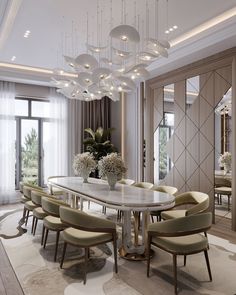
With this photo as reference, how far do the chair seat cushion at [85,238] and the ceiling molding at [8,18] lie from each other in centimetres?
302

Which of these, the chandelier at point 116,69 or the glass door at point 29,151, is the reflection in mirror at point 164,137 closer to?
the chandelier at point 116,69

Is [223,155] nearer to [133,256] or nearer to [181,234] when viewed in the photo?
[133,256]

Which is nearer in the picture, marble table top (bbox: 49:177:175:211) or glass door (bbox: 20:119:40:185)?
marble table top (bbox: 49:177:175:211)

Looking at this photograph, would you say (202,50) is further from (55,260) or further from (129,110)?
(55,260)

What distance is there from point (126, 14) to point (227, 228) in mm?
3828

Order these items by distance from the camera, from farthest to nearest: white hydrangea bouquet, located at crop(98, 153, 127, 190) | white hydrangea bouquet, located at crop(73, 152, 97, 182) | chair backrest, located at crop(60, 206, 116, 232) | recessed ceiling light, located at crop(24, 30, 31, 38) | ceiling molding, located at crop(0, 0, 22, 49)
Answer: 1. white hydrangea bouquet, located at crop(73, 152, 97, 182)
2. recessed ceiling light, located at crop(24, 30, 31, 38)
3. white hydrangea bouquet, located at crop(98, 153, 127, 190)
4. ceiling molding, located at crop(0, 0, 22, 49)
5. chair backrest, located at crop(60, 206, 116, 232)

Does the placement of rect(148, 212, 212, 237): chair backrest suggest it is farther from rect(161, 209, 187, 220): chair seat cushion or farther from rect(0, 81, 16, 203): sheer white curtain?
Result: rect(0, 81, 16, 203): sheer white curtain

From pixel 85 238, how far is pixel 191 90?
12.5ft

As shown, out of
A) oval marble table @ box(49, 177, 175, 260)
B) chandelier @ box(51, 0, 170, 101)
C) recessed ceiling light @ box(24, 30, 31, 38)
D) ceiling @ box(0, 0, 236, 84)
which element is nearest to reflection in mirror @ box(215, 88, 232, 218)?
ceiling @ box(0, 0, 236, 84)

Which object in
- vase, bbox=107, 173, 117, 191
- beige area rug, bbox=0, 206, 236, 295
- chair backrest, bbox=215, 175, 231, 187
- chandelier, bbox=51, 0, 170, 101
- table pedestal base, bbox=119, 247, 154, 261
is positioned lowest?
beige area rug, bbox=0, 206, 236, 295

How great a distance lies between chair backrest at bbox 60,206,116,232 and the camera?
2803 millimetres

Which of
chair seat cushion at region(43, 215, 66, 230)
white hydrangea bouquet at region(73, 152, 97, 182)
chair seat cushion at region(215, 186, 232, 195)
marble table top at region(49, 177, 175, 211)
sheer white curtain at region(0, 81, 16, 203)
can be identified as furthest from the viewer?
sheer white curtain at region(0, 81, 16, 203)

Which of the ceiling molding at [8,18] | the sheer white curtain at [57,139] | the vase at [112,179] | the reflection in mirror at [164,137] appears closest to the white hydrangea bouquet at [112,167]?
the vase at [112,179]

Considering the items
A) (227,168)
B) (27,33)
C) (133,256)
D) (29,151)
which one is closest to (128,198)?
(133,256)
